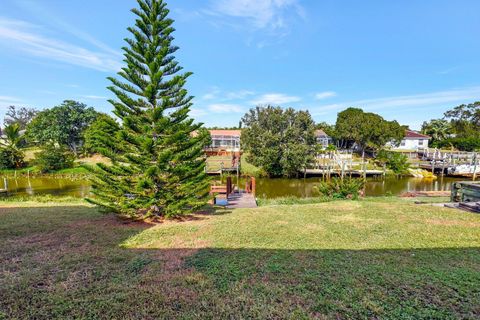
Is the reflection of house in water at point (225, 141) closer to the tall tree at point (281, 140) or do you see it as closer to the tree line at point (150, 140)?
the tall tree at point (281, 140)

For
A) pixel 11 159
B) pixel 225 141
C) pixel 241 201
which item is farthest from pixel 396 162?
pixel 11 159

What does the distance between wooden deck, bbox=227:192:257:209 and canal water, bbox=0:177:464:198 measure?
4950 mm

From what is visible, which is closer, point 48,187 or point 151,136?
point 151,136

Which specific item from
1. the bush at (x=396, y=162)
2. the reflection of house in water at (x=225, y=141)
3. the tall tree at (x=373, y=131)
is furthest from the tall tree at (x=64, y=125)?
the bush at (x=396, y=162)

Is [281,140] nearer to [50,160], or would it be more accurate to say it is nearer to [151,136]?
[151,136]

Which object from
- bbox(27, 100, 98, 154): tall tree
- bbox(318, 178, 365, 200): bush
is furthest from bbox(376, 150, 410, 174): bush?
bbox(27, 100, 98, 154): tall tree

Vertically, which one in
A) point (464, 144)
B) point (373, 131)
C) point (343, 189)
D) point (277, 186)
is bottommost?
point (277, 186)

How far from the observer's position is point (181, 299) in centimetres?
279

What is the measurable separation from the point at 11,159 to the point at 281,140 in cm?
3001

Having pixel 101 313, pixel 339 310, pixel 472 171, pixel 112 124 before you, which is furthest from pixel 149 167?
pixel 472 171

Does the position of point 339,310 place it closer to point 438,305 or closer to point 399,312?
point 399,312

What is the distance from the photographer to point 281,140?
23406mm

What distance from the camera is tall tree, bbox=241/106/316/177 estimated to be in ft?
74.8

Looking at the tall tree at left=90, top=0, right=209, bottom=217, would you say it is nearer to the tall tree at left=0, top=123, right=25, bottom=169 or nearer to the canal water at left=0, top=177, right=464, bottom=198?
the canal water at left=0, top=177, right=464, bottom=198
